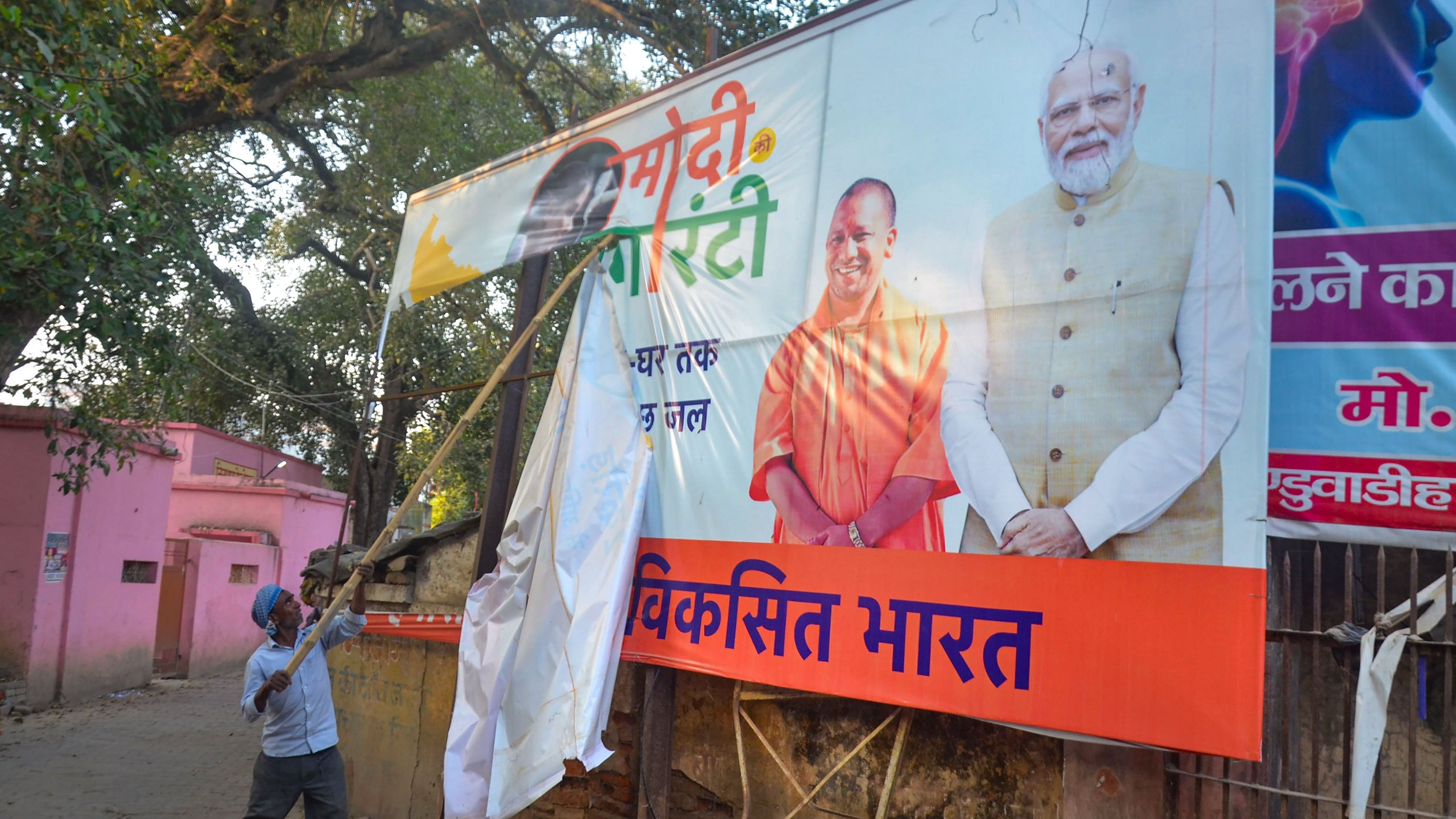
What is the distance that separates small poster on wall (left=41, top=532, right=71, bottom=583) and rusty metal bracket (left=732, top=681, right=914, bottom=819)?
9.56 meters

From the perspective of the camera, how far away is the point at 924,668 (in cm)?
310

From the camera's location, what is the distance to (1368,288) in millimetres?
2920

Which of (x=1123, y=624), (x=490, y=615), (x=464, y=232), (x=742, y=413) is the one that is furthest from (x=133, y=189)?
(x=1123, y=624)

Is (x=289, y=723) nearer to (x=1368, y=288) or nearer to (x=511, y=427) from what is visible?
(x=511, y=427)

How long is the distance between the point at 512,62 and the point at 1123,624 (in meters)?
9.33

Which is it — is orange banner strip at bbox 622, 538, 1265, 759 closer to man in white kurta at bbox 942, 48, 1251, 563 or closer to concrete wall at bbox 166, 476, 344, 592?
man in white kurta at bbox 942, 48, 1251, 563

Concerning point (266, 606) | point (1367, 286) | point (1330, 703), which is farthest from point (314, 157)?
point (1330, 703)

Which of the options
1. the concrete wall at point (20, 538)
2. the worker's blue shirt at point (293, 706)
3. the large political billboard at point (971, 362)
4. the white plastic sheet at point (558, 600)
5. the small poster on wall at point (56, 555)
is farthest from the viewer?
the small poster on wall at point (56, 555)

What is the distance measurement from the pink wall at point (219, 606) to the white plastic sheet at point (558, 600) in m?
11.4

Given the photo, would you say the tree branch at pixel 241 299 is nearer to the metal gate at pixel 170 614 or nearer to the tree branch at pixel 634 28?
the metal gate at pixel 170 614

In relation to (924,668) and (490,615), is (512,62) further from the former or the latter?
(924,668)

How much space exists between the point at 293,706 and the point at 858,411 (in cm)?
269

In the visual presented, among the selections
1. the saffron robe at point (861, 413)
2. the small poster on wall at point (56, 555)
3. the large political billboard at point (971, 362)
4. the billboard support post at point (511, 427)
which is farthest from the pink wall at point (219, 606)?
the saffron robe at point (861, 413)

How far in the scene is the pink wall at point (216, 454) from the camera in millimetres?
17141
